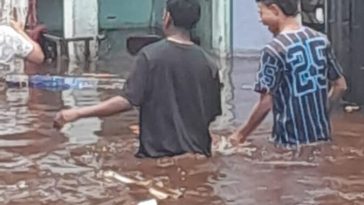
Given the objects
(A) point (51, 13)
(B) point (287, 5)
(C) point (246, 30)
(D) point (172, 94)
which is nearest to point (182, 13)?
(D) point (172, 94)

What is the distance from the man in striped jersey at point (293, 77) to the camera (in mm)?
7434

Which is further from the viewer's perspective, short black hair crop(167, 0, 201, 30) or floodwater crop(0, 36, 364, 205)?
floodwater crop(0, 36, 364, 205)

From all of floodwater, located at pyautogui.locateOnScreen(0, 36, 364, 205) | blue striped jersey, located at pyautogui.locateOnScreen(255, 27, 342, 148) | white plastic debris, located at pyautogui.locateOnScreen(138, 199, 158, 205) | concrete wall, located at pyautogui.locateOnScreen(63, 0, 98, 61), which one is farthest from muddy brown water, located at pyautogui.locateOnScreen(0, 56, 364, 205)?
concrete wall, located at pyautogui.locateOnScreen(63, 0, 98, 61)

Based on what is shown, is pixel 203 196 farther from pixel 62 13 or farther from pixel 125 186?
pixel 62 13

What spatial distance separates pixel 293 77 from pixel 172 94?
0.83 metres

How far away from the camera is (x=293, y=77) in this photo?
7.48 m

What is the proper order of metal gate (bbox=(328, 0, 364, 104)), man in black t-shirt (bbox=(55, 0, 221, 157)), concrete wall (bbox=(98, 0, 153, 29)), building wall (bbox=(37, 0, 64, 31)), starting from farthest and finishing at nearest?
concrete wall (bbox=(98, 0, 153, 29)), building wall (bbox=(37, 0, 64, 31)), metal gate (bbox=(328, 0, 364, 104)), man in black t-shirt (bbox=(55, 0, 221, 157))

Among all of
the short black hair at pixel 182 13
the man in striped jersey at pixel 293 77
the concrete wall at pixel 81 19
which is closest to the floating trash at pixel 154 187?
the man in striped jersey at pixel 293 77

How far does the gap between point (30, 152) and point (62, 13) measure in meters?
14.6

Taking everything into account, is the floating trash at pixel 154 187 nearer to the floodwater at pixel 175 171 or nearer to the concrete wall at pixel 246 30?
the floodwater at pixel 175 171

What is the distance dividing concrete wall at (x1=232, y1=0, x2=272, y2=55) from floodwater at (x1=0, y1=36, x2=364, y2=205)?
1084cm

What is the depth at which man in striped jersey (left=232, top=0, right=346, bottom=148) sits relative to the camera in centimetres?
743

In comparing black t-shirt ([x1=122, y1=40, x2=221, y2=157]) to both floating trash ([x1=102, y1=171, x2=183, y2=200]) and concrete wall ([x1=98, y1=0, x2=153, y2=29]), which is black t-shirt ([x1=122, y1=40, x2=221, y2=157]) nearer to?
floating trash ([x1=102, y1=171, x2=183, y2=200])

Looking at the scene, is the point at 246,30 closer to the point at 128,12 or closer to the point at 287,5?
the point at 128,12
